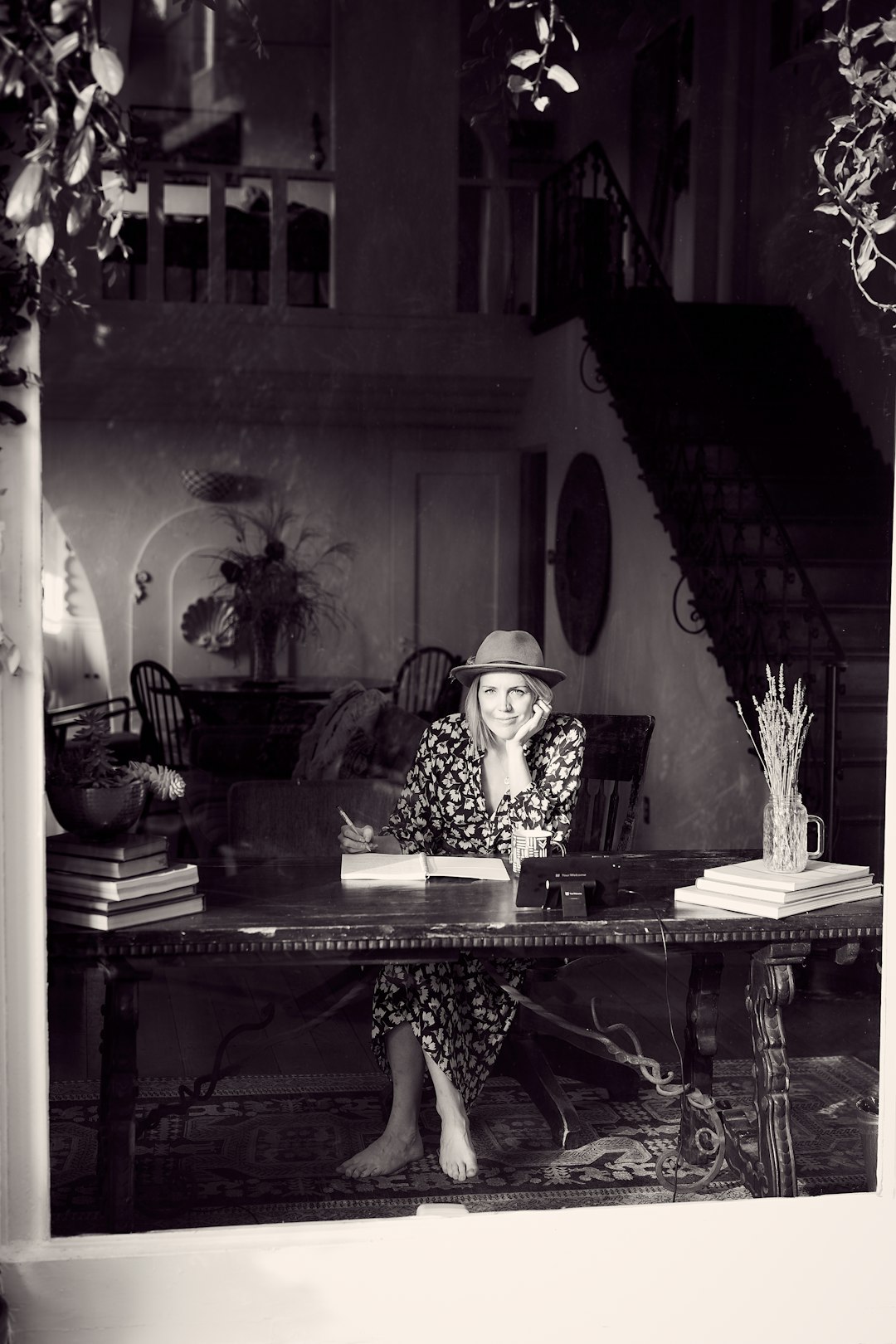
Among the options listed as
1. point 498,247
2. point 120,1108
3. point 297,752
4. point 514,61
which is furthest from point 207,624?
point 514,61

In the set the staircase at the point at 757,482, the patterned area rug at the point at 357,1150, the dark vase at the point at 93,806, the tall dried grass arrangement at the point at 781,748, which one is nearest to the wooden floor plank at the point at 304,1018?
the patterned area rug at the point at 357,1150

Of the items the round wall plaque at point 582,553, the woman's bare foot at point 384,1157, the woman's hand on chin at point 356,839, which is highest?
the round wall plaque at point 582,553

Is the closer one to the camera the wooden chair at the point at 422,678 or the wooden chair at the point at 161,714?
the wooden chair at the point at 161,714

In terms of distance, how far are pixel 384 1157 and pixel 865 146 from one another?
2682mm

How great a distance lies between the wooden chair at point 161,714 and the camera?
26.1 ft

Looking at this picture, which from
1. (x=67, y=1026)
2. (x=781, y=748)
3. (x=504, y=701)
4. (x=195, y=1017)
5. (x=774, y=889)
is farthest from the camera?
(x=195, y=1017)

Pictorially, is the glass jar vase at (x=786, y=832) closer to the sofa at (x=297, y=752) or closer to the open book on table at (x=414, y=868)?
the open book on table at (x=414, y=868)

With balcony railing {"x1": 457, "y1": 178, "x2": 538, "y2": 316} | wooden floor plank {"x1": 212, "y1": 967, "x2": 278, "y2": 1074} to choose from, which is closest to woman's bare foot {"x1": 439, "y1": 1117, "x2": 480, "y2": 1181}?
wooden floor plank {"x1": 212, "y1": 967, "x2": 278, "y2": 1074}

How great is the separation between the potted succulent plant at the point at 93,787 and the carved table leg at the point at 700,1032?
1493mm

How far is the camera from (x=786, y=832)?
138 inches

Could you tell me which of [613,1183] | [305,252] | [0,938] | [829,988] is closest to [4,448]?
[0,938]

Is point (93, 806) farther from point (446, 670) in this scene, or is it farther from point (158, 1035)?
point (446, 670)

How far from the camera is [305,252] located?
9.18m

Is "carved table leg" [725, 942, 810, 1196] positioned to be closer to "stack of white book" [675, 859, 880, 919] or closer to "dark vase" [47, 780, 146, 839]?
"stack of white book" [675, 859, 880, 919]
